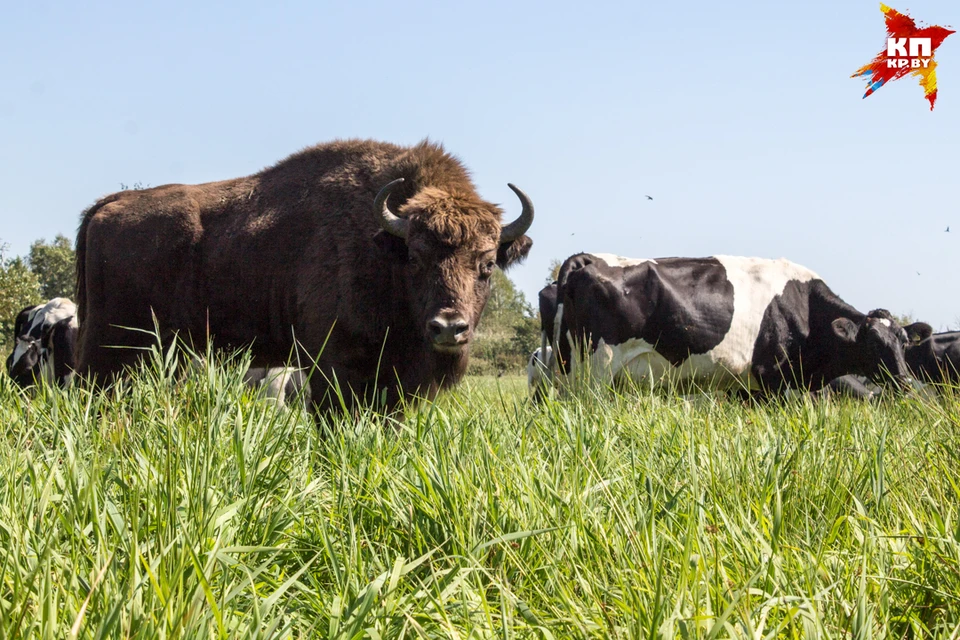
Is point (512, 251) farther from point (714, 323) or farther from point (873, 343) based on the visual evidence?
point (873, 343)

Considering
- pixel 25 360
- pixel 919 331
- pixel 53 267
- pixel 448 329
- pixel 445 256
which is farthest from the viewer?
pixel 53 267

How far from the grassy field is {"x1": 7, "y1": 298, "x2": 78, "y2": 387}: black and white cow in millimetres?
9462

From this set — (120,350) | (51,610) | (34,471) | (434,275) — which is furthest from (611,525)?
(120,350)

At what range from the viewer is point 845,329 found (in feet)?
34.6

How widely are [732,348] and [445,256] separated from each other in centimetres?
511

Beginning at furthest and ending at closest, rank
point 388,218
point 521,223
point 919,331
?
point 919,331, point 521,223, point 388,218

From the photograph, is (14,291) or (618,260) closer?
(618,260)

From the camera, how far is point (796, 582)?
2281 millimetres

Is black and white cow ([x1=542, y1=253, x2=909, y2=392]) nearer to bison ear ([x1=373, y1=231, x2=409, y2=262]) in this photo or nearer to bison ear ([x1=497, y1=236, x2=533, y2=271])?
bison ear ([x1=497, y1=236, x2=533, y2=271])

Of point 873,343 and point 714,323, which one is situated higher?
point 714,323

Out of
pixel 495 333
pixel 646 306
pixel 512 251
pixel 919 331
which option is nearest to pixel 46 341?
pixel 495 333

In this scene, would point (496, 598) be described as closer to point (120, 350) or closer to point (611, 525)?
point (611, 525)

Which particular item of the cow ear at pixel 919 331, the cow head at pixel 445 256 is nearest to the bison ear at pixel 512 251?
the cow head at pixel 445 256

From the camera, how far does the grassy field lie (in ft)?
6.72
